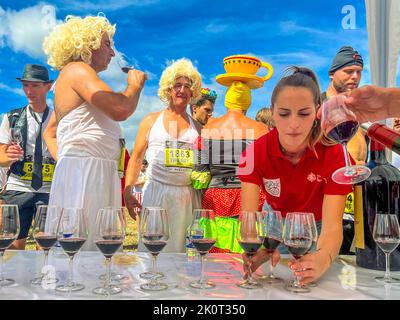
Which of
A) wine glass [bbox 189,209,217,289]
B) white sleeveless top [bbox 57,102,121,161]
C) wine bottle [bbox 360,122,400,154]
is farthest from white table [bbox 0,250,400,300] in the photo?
white sleeveless top [bbox 57,102,121,161]

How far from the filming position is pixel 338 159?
1312 millimetres

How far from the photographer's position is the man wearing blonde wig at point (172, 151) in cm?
248

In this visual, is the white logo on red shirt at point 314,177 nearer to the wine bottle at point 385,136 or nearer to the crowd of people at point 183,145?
the crowd of people at point 183,145

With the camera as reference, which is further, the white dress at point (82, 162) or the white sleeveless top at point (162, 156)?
the white sleeveless top at point (162, 156)

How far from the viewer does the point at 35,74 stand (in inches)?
135

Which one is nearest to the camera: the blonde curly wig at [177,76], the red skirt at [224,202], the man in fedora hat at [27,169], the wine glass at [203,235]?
the wine glass at [203,235]

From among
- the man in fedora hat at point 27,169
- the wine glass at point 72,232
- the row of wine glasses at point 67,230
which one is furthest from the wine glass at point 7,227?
the man in fedora hat at point 27,169

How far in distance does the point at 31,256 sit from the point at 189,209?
4.43 feet

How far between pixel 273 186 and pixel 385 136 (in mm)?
431

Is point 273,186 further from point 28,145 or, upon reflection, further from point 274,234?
point 28,145

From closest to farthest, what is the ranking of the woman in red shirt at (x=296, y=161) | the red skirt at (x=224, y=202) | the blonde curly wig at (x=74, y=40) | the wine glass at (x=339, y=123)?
the wine glass at (x=339, y=123)
the woman in red shirt at (x=296, y=161)
the blonde curly wig at (x=74, y=40)
the red skirt at (x=224, y=202)

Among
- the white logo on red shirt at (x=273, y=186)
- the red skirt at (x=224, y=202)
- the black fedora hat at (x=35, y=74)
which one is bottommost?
the red skirt at (x=224, y=202)
